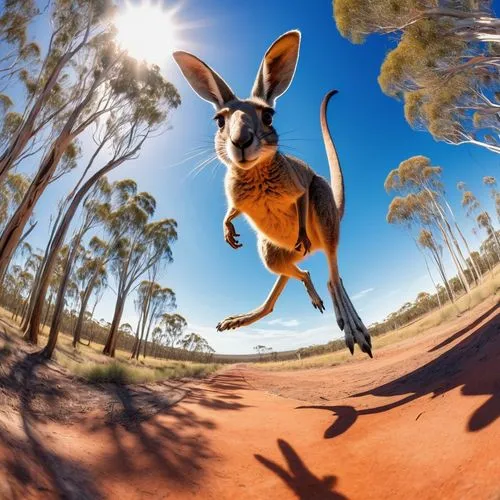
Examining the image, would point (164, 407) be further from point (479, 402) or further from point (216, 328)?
point (479, 402)

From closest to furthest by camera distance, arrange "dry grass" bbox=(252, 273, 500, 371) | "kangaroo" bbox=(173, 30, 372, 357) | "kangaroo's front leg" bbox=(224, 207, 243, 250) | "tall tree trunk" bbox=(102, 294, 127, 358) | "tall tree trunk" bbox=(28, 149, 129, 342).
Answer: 1. "kangaroo" bbox=(173, 30, 372, 357)
2. "kangaroo's front leg" bbox=(224, 207, 243, 250)
3. "tall tree trunk" bbox=(28, 149, 129, 342)
4. "dry grass" bbox=(252, 273, 500, 371)
5. "tall tree trunk" bbox=(102, 294, 127, 358)

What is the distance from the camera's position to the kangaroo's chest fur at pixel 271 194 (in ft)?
10.2

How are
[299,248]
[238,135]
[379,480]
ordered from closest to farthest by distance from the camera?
[379,480] → [238,135] → [299,248]

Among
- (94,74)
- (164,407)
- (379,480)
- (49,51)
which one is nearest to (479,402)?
(379,480)

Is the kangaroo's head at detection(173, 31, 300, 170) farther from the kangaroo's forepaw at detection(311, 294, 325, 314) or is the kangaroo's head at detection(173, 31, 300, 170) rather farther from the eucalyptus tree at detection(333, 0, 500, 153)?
the eucalyptus tree at detection(333, 0, 500, 153)

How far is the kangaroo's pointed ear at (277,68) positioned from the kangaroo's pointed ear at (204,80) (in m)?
0.34

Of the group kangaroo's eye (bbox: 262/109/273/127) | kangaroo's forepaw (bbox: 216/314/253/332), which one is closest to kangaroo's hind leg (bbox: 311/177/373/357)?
kangaroo's eye (bbox: 262/109/273/127)

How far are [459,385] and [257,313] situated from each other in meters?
2.40

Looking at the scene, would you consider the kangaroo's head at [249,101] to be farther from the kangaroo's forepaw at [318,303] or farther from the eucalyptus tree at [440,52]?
the eucalyptus tree at [440,52]

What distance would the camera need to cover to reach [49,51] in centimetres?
1183

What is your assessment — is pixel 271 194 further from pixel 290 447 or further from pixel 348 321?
pixel 290 447

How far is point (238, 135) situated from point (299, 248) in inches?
48.4

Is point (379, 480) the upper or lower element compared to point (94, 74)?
lower

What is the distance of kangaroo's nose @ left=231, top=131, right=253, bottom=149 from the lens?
2.52 meters
